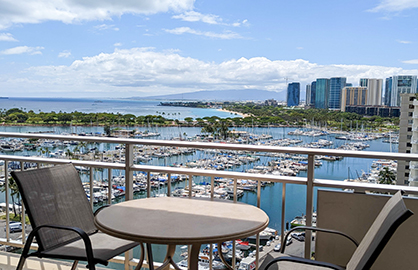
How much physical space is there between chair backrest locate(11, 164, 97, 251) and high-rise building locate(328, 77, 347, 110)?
44.1 ft

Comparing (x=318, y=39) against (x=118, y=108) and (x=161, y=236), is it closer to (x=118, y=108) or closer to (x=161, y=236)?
(x=118, y=108)

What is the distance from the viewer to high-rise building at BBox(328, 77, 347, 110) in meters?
14.6

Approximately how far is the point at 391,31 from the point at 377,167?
2258 cm

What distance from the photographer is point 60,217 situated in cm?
255

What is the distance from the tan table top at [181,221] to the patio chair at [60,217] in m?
0.28

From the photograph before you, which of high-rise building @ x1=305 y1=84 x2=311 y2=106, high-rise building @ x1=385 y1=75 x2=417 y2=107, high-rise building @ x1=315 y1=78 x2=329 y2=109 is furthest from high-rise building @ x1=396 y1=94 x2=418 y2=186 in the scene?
high-rise building @ x1=305 y1=84 x2=311 y2=106

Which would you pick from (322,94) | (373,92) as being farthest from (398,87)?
(322,94)

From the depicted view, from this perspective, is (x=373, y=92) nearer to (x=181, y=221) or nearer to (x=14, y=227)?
(x=14, y=227)

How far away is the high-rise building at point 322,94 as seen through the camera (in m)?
15.4

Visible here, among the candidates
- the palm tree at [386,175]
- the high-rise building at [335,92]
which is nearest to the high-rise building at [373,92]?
the high-rise building at [335,92]

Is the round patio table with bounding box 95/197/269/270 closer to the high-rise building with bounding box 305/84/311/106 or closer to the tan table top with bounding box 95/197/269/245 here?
the tan table top with bounding box 95/197/269/245

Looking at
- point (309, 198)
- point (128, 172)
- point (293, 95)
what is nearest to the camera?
point (309, 198)

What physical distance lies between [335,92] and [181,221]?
15.9m

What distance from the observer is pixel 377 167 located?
435 inches
